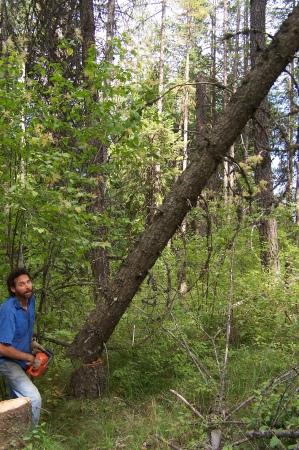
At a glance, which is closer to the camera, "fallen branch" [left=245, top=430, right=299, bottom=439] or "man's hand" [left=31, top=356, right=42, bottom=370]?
"fallen branch" [left=245, top=430, right=299, bottom=439]

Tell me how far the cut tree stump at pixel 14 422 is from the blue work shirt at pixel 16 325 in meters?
0.57

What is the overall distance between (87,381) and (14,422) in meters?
1.48

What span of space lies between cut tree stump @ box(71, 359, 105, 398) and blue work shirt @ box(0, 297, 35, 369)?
3.01 feet

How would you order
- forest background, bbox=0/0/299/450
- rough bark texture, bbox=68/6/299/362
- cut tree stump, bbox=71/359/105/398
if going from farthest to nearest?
cut tree stump, bbox=71/359/105/398
rough bark texture, bbox=68/6/299/362
forest background, bbox=0/0/299/450

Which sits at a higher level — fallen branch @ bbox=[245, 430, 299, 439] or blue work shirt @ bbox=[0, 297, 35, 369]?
blue work shirt @ bbox=[0, 297, 35, 369]

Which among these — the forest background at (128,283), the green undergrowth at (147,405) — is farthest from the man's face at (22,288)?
the green undergrowth at (147,405)

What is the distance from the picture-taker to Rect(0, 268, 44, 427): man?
4.24 metres

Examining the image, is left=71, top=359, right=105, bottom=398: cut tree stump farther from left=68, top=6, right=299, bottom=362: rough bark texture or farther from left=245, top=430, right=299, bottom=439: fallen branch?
left=245, top=430, right=299, bottom=439: fallen branch

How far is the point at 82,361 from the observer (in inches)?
207

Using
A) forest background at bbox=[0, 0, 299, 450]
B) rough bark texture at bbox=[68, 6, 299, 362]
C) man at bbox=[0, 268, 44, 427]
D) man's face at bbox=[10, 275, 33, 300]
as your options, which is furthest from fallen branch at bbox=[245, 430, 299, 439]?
man's face at bbox=[10, 275, 33, 300]

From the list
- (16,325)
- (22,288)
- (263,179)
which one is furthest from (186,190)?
(263,179)

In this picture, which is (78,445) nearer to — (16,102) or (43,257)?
(43,257)

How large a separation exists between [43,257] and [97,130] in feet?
5.20

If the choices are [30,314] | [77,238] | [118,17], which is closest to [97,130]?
[77,238]
